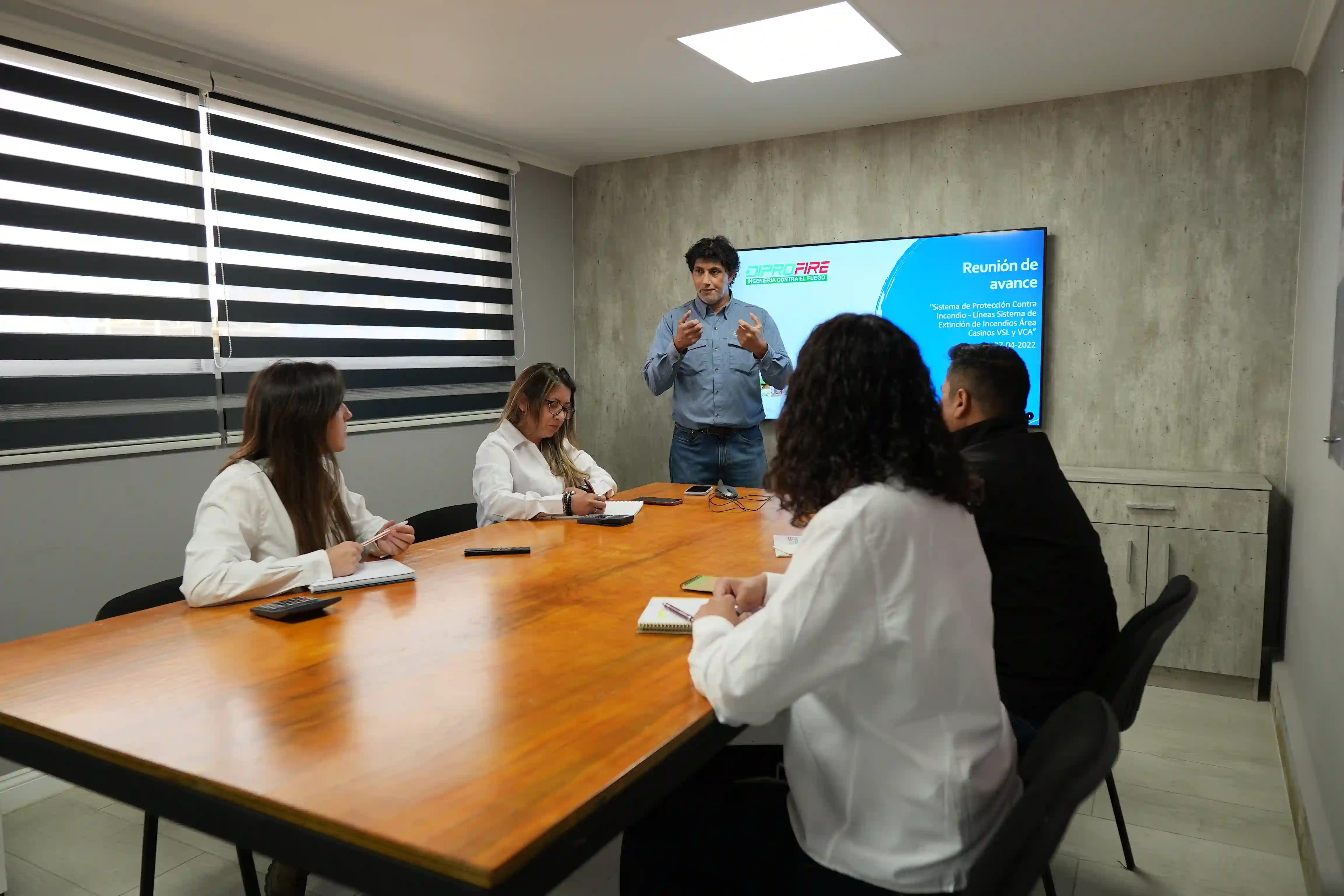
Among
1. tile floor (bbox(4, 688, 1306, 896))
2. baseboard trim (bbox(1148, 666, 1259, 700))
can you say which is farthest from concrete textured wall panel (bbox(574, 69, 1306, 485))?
tile floor (bbox(4, 688, 1306, 896))

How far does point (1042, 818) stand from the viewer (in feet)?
3.11

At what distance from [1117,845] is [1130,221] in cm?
280

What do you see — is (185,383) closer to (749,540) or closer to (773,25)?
(749,540)

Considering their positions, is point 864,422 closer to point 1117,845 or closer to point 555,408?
point 1117,845

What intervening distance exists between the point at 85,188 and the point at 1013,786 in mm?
3471

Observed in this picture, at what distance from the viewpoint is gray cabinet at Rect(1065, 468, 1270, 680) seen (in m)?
3.48

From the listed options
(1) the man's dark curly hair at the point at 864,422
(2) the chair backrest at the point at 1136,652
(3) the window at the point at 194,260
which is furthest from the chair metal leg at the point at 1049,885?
(3) the window at the point at 194,260

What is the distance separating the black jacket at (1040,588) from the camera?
188cm

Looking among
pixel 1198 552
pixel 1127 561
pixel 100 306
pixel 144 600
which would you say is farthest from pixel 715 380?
pixel 144 600

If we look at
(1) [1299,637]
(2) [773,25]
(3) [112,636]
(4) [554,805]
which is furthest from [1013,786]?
(2) [773,25]

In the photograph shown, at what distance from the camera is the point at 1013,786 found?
1293 mm

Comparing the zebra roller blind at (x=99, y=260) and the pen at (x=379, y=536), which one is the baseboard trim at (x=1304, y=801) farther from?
the zebra roller blind at (x=99, y=260)

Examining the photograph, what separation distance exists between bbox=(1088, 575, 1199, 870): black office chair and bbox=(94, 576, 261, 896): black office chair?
6.01 feet

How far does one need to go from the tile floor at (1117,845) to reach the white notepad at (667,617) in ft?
2.29
